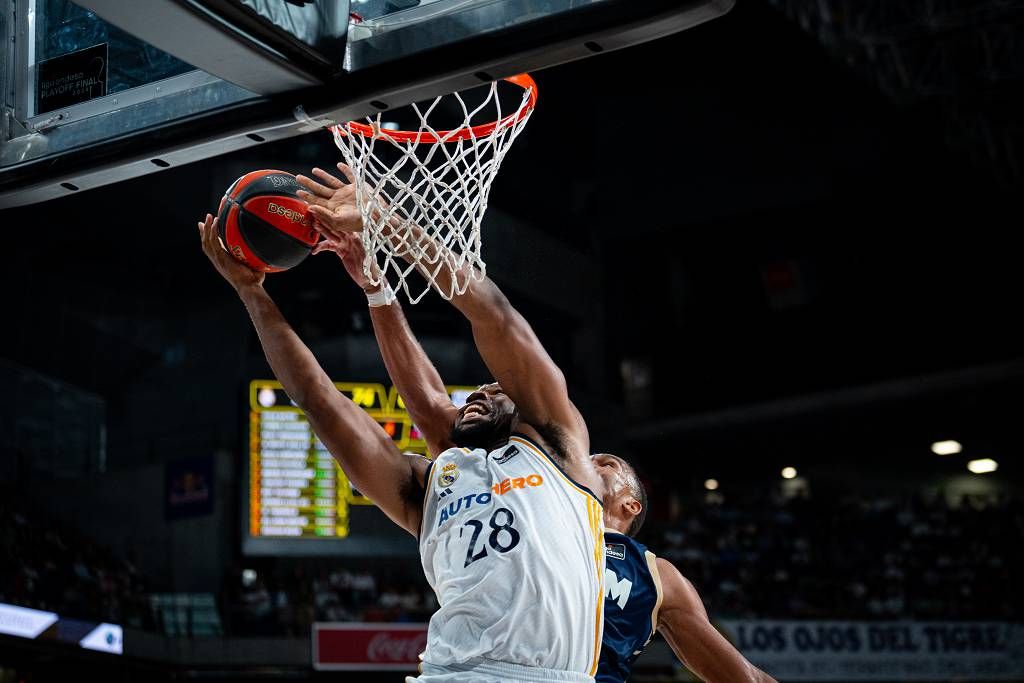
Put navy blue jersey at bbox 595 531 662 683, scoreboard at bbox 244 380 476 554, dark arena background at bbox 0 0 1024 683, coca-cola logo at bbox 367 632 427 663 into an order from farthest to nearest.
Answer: dark arena background at bbox 0 0 1024 683, scoreboard at bbox 244 380 476 554, coca-cola logo at bbox 367 632 427 663, navy blue jersey at bbox 595 531 662 683

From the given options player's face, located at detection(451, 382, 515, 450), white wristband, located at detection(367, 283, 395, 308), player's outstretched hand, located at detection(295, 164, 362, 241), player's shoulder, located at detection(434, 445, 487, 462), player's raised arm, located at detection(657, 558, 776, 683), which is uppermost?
player's outstretched hand, located at detection(295, 164, 362, 241)

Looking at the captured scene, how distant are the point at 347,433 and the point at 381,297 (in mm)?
574

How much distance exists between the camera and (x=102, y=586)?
1285 cm

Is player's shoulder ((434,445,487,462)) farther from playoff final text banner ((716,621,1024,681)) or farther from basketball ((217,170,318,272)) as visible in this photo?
playoff final text banner ((716,621,1024,681))

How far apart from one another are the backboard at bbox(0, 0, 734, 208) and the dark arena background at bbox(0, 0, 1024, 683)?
27.5 ft

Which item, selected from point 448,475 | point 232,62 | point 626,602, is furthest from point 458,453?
point 232,62

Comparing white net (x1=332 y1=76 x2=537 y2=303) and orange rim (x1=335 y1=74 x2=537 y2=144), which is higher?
orange rim (x1=335 y1=74 x2=537 y2=144)

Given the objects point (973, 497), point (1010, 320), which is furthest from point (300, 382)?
point (973, 497)

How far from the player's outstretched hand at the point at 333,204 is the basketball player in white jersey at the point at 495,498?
0.02m

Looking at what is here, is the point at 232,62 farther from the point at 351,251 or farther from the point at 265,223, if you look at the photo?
the point at 351,251

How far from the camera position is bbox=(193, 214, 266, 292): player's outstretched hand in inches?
135

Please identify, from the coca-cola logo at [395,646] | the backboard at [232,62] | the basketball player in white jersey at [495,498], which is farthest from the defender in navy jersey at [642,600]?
the coca-cola logo at [395,646]

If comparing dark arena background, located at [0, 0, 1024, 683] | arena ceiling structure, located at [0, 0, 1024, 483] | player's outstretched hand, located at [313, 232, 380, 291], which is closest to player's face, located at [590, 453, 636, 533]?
player's outstretched hand, located at [313, 232, 380, 291]

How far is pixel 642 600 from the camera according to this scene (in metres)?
3.68
